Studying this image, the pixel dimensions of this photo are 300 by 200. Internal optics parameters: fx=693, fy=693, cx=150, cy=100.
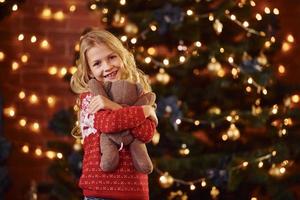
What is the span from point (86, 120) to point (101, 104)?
13 centimetres

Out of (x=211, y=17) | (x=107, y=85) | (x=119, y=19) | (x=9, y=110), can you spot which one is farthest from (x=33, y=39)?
(x=107, y=85)

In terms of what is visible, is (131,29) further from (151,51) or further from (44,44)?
(44,44)

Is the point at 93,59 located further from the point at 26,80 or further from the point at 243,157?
the point at 26,80

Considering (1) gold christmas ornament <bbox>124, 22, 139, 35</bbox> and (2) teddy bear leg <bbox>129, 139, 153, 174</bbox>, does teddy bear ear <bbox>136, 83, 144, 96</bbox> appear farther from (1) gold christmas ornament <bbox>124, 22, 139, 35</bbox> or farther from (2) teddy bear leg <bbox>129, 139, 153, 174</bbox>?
(1) gold christmas ornament <bbox>124, 22, 139, 35</bbox>

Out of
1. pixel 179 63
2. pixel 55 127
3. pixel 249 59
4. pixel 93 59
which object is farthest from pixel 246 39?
pixel 93 59

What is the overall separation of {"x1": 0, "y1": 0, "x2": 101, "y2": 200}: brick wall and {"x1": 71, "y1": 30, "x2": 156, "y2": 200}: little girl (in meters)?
1.68

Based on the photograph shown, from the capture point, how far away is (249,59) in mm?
3379

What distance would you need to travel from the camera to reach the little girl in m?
2.21

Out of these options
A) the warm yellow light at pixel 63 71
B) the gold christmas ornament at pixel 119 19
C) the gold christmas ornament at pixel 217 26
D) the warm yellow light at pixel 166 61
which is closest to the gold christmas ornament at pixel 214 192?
the warm yellow light at pixel 166 61

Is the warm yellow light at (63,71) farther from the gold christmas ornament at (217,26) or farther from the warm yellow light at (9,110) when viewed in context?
the gold christmas ornament at (217,26)

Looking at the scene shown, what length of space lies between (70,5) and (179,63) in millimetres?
997

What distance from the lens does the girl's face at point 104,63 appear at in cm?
230

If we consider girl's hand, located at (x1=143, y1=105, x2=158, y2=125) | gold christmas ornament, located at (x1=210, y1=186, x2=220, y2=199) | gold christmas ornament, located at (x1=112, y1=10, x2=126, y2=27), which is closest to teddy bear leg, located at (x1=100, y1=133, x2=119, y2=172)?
girl's hand, located at (x1=143, y1=105, x2=158, y2=125)

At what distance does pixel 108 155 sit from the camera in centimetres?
219
